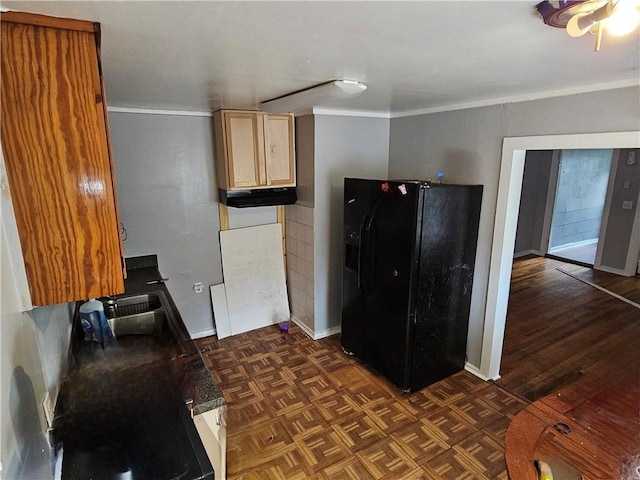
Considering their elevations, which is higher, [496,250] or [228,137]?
[228,137]

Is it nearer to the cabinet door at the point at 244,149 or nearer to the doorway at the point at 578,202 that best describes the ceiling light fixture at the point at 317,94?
the cabinet door at the point at 244,149

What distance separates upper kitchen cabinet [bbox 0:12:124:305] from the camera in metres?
0.91

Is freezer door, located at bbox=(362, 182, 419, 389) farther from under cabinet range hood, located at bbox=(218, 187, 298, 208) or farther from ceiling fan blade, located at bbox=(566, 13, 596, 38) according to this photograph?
ceiling fan blade, located at bbox=(566, 13, 596, 38)

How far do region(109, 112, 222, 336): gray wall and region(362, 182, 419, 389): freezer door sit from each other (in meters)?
1.54

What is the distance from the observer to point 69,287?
3.40 ft

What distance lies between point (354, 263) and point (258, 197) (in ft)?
3.42

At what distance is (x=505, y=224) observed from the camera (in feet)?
8.12

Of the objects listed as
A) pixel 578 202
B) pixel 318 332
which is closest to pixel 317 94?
pixel 318 332

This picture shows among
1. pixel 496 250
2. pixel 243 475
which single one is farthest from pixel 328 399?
pixel 496 250

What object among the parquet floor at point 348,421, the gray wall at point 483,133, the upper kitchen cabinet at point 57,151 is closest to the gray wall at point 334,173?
the gray wall at point 483,133

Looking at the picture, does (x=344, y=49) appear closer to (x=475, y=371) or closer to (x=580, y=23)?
(x=580, y=23)

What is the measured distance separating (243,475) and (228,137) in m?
2.40

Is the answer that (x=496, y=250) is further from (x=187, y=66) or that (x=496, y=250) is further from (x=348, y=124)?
(x=187, y=66)

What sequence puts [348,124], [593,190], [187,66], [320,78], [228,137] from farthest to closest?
1. [593,190]
2. [348,124]
3. [228,137]
4. [320,78]
5. [187,66]
